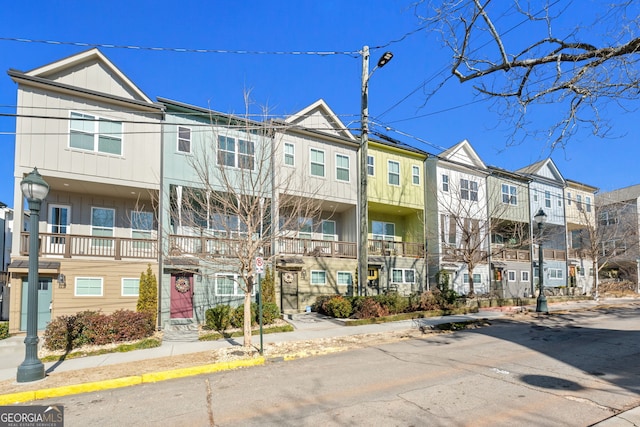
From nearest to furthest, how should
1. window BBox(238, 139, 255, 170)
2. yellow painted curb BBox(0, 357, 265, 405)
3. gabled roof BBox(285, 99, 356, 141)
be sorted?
yellow painted curb BBox(0, 357, 265, 405) → window BBox(238, 139, 255, 170) → gabled roof BBox(285, 99, 356, 141)

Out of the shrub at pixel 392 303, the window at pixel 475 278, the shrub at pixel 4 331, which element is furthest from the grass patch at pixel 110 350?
the window at pixel 475 278

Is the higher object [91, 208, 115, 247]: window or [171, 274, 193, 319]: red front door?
[91, 208, 115, 247]: window

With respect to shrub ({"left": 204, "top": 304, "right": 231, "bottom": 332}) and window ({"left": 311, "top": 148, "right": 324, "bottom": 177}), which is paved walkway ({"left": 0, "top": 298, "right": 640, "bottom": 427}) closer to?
shrub ({"left": 204, "top": 304, "right": 231, "bottom": 332})

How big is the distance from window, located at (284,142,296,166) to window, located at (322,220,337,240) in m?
4.89

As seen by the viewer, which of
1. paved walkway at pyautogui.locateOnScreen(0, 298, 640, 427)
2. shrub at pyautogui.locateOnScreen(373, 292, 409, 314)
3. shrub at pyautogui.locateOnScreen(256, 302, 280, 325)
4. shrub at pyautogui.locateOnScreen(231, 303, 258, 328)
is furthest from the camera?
shrub at pyautogui.locateOnScreen(373, 292, 409, 314)

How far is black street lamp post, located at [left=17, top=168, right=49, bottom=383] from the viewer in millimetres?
8617

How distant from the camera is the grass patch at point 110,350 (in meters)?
11.1

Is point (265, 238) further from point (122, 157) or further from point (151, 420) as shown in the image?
point (122, 157)

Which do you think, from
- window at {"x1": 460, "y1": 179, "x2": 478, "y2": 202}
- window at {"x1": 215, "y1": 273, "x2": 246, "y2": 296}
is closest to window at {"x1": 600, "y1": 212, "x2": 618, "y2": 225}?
window at {"x1": 460, "y1": 179, "x2": 478, "y2": 202}

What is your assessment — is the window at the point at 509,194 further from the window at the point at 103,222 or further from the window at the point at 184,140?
the window at the point at 103,222

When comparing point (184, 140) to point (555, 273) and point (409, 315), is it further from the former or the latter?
point (555, 273)

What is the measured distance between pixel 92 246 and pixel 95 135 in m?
4.72

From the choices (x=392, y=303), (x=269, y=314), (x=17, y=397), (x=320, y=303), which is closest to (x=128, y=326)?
(x=269, y=314)

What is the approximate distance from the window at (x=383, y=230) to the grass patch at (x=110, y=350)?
16193mm
